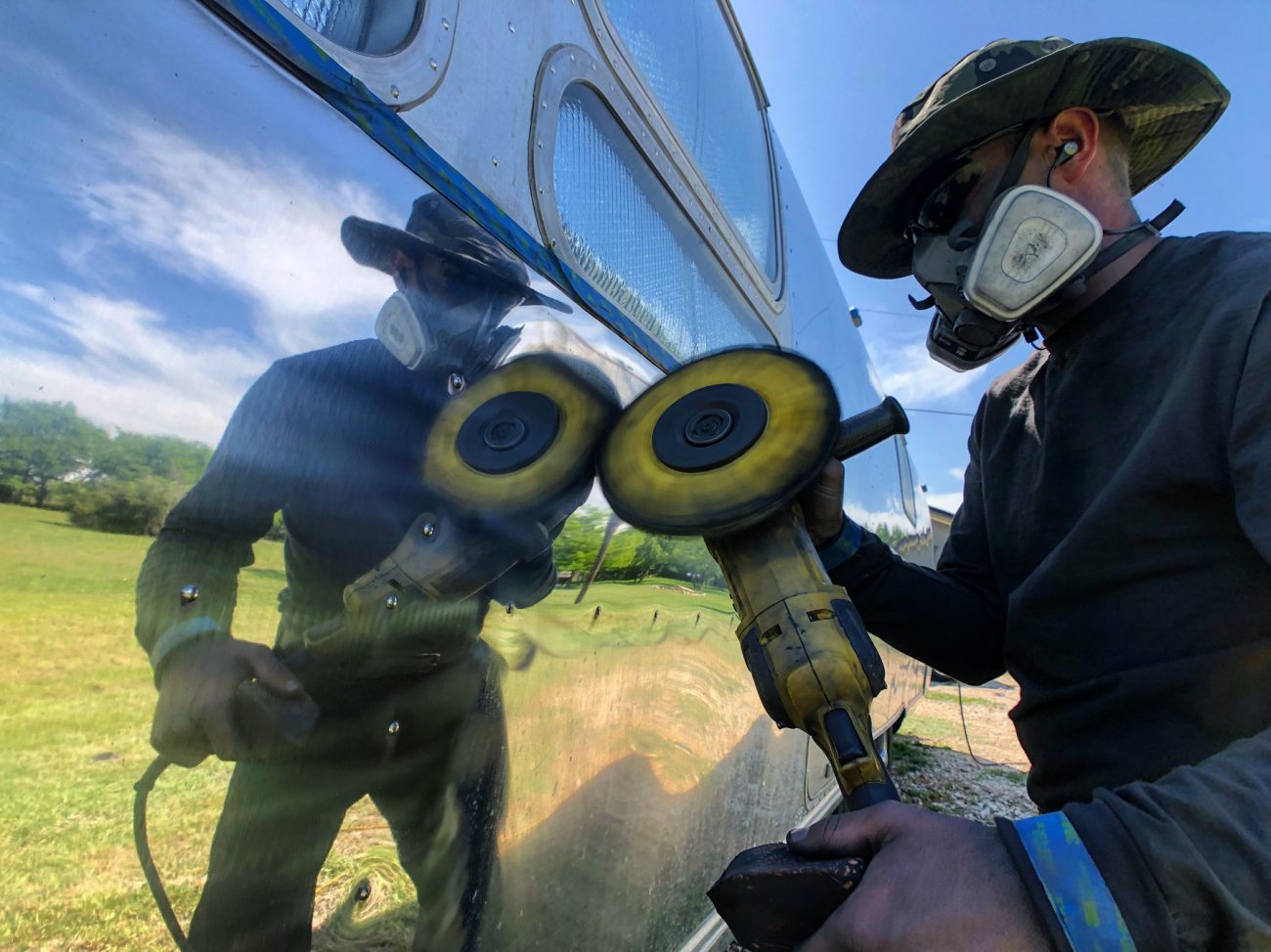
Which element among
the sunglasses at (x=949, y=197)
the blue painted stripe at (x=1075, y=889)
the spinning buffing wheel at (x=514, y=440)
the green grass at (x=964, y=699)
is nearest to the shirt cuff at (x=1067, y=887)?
the blue painted stripe at (x=1075, y=889)

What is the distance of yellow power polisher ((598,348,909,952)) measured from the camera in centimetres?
86

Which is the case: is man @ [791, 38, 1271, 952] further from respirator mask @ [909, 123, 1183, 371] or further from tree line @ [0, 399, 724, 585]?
tree line @ [0, 399, 724, 585]

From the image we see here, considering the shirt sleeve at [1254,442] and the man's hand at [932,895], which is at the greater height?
the shirt sleeve at [1254,442]

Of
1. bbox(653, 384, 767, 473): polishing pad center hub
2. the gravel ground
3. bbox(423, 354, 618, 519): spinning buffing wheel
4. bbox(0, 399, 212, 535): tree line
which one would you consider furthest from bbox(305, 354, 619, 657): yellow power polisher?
the gravel ground

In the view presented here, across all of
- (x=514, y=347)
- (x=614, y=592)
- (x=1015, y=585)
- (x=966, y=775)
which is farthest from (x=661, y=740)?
(x=966, y=775)

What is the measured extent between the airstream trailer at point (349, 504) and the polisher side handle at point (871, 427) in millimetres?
109

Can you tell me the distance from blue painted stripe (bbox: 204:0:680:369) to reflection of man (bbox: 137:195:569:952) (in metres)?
0.04

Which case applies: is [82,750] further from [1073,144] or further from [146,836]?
[1073,144]

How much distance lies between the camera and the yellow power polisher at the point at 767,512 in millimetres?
863

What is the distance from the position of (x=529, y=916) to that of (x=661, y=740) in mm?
477

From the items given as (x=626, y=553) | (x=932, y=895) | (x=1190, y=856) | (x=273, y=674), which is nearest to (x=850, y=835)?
(x=932, y=895)

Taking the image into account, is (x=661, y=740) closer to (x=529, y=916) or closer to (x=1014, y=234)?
(x=529, y=916)

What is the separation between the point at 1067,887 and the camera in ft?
2.00

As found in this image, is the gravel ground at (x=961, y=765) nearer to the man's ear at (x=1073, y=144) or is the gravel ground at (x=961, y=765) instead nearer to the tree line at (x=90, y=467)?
the man's ear at (x=1073, y=144)
